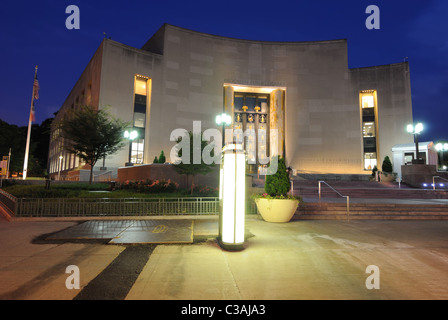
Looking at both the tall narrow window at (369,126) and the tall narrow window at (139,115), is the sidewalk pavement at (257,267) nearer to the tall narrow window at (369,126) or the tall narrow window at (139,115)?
the tall narrow window at (139,115)

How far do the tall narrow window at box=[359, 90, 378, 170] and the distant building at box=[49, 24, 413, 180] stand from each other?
0.12m

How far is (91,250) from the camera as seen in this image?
6113 mm

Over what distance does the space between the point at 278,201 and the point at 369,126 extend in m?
29.9

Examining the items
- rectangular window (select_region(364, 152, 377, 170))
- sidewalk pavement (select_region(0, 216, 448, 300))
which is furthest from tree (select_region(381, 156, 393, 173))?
sidewalk pavement (select_region(0, 216, 448, 300))

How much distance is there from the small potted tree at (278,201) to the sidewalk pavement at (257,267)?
2078 millimetres

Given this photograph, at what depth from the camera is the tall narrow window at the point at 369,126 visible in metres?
32.8

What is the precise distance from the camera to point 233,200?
6.19 meters

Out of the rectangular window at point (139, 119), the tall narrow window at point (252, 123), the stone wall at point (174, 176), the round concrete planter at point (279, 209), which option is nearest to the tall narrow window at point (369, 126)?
the tall narrow window at point (252, 123)

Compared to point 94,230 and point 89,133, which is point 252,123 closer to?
point 89,133

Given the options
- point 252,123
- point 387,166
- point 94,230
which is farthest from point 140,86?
point 387,166

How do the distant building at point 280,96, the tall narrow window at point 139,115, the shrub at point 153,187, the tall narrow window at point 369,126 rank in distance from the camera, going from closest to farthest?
1. the shrub at point 153,187
2. the tall narrow window at point 139,115
3. the distant building at point 280,96
4. the tall narrow window at point 369,126

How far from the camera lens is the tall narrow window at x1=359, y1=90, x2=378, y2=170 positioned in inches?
1291
